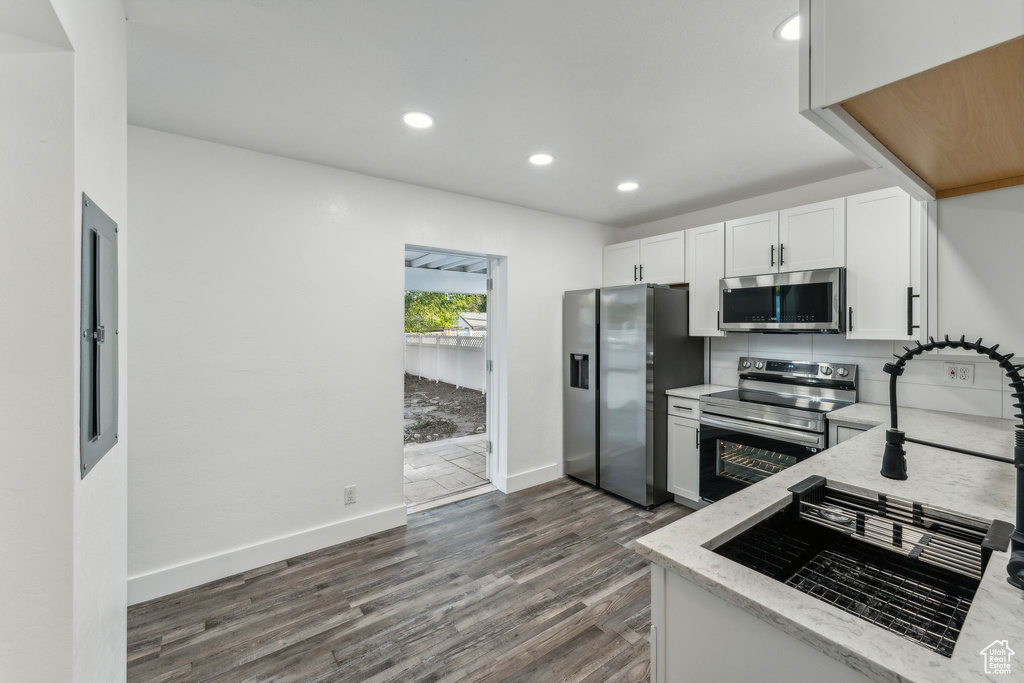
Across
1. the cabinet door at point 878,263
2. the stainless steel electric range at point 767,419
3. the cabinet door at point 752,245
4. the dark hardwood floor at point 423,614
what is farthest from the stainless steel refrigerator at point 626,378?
the cabinet door at point 878,263

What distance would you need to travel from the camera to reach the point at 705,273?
11.3ft

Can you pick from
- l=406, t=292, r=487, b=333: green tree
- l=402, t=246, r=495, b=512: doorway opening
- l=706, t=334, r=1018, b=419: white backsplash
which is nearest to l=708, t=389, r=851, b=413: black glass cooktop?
l=706, t=334, r=1018, b=419: white backsplash

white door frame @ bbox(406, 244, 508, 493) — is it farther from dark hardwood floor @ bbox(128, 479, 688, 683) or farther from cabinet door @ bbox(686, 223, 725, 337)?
cabinet door @ bbox(686, 223, 725, 337)

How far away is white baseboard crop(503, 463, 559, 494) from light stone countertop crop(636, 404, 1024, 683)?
2.49 metres

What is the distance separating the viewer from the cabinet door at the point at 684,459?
3.28 meters

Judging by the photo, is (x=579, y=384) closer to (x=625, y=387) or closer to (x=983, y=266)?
(x=625, y=387)

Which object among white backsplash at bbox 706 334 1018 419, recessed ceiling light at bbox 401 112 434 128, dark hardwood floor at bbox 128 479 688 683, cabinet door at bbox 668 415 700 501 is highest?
recessed ceiling light at bbox 401 112 434 128

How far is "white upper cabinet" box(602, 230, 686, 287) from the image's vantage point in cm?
363

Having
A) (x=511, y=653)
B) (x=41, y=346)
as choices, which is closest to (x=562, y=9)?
(x=41, y=346)

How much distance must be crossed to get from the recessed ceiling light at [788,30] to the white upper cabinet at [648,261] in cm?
205

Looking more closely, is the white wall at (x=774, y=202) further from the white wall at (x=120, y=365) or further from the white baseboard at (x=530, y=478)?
the white wall at (x=120, y=365)

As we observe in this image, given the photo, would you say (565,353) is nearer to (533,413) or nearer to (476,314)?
(533,413)

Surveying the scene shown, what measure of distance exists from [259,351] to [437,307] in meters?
9.05

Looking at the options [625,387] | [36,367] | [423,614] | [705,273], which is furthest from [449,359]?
[36,367]
